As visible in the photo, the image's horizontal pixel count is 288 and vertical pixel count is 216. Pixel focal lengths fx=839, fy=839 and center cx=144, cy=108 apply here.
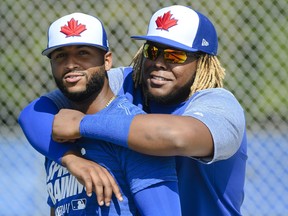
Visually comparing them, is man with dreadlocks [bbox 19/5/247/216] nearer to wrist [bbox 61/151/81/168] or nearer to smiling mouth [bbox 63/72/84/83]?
wrist [bbox 61/151/81/168]

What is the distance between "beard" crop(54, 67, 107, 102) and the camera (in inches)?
124

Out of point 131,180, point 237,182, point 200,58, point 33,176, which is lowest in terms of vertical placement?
point 33,176

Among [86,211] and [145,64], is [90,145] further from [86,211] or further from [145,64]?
[145,64]

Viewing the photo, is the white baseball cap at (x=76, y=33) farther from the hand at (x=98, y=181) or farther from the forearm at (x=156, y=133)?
the hand at (x=98, y=181)

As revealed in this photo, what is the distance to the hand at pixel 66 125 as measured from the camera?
9.87 ft

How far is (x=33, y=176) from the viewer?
6246mm

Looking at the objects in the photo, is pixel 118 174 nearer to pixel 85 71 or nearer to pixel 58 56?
pixel 85 71

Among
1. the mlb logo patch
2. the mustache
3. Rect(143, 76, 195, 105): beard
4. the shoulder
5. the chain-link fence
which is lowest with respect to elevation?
the chain-link fence

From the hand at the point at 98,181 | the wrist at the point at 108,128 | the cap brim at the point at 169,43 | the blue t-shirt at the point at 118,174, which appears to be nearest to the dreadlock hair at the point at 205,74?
the cap brim at the point at 169,43

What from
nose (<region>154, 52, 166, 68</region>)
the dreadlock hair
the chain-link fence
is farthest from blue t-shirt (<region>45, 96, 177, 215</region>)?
the chain-link fence

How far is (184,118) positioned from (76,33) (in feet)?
1.74

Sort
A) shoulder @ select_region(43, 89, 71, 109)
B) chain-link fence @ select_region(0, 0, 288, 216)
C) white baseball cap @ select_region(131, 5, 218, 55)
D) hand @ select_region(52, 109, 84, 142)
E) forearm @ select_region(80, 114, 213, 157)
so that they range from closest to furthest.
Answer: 1. forearm @ select_region(80, 114, 213, 157)
2. hand @ select_region(52, 109, 84, 142)
3. white baseball cap @ select_region(131, 5, 218, 55)
4. shoulder @ select_region(43, 89, 71, 109)
5. chain-link fence @ select_region(0, 0, 288, 216)

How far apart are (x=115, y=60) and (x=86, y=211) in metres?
3.34

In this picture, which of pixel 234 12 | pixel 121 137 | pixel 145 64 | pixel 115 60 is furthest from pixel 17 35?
pixel 121 137
